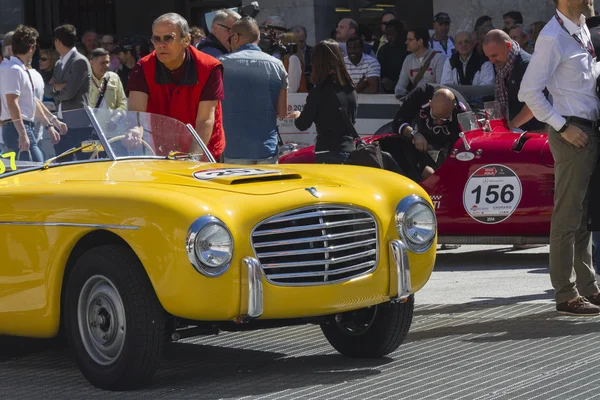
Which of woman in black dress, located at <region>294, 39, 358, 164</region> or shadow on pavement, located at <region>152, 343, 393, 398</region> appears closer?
shadow on pavement, located at <region>152, 343, 393, 398</region>

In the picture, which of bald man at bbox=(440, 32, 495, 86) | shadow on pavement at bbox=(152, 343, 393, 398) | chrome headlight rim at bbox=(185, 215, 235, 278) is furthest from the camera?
bald man at bbox=(440, 32, 495, 86)

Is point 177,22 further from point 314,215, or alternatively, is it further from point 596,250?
point 596,250

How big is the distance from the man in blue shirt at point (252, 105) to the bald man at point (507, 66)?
5.89 ft

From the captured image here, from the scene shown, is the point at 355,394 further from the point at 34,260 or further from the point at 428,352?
the point at 34,260

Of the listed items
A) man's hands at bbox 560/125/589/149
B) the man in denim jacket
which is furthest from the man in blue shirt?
man's hands at bbox 560/125/589/149

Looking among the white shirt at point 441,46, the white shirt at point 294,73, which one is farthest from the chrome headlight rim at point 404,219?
the white shirt at point 294,73

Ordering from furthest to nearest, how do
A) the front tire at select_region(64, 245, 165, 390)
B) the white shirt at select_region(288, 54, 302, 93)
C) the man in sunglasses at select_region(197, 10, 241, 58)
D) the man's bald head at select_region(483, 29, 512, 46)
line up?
the white shirt at select_region(288, 54, 302, 93)
the man in sunglasses at select_region(197, 10, 241, 58)
the man's bald head at select_region(483, 29, 512, 46)
the front tire at select_region(64, 245, 165, 390)

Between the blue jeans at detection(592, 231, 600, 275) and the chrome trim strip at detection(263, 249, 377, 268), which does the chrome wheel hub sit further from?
the blue jeans at detection(592, 231, 600, 275)

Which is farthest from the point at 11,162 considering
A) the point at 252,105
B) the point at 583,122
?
the point at 583,122

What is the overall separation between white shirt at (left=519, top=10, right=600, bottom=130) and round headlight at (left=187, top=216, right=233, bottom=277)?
2.45 meters

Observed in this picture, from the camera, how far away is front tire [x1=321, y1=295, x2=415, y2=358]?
20.8ft

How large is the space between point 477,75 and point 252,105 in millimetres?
5259

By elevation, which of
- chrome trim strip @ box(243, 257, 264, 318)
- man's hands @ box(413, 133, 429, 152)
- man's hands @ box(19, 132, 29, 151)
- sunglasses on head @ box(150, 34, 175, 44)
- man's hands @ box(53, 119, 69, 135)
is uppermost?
sunglasses on head @ box(150, 34, 175, 44)

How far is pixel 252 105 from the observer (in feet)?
30.1
